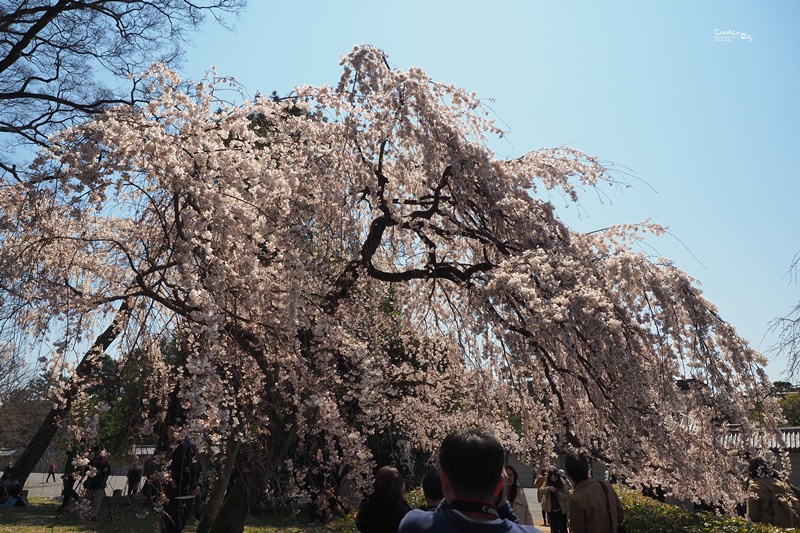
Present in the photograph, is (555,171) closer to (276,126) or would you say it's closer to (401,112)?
(401,112)

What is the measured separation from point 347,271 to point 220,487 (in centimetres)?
336

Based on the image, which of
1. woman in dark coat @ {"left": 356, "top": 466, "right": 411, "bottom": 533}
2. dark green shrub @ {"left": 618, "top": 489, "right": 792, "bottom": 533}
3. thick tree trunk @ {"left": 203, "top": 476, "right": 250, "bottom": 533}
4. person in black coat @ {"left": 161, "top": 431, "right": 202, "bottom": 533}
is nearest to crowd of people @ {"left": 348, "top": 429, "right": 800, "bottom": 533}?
woman in dark coat @ {"left": 356, "top": 466, "right": 411, "bottom": 533}

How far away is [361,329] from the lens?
303 inches

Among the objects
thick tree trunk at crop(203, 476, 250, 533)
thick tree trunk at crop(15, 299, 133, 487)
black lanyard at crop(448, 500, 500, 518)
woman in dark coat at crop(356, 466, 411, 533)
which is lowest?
thick tree trunk at crop(203, 476, 250, 533)

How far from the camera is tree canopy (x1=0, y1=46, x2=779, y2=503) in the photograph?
191 inches

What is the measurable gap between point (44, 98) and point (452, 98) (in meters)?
7.13

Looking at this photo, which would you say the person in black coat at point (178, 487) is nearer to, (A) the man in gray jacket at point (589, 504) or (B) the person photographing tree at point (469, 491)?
(A) the man in gray jacket at point (589, 504)

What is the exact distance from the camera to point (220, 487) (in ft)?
26.1

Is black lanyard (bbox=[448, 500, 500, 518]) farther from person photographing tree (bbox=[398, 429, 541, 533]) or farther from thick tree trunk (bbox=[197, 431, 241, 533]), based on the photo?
thick tree trunk (bbox=[197, 431, 241, 533])

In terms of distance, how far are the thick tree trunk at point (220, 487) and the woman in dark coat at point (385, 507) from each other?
132 inches

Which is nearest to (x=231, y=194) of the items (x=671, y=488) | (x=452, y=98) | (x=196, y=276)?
(x=196, y=276)

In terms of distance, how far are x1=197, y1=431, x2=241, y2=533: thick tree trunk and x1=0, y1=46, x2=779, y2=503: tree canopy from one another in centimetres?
54

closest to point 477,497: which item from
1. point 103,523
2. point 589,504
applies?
point 589,504

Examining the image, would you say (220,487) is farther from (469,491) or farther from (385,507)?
(469,491)
